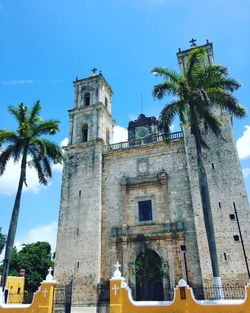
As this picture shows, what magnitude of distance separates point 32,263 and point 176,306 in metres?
30.1

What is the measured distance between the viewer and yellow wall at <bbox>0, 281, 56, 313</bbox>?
10883 mm

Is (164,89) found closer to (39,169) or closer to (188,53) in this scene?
(39,169)

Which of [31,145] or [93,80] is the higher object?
[93,80]

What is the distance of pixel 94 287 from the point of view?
19.1 m

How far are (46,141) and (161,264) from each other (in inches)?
429

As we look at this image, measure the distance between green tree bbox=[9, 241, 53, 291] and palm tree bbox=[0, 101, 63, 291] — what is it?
848 inches

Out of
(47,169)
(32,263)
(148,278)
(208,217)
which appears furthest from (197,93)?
(32,263)

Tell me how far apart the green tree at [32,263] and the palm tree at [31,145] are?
2153 centimetres

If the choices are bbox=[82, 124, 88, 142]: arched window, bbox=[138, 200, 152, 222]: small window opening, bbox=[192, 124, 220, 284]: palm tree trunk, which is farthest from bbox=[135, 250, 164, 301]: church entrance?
bbox=[82, 124, 88, 142]: arched window

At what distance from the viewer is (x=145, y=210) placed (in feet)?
69.7

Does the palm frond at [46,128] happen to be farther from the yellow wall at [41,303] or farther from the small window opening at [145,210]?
the yellow wall at [41,303]

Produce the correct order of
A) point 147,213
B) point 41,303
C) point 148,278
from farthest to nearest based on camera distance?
point 147,213 → point 148,278 → point 41,303

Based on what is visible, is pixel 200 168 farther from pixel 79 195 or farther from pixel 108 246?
pixel 79 195

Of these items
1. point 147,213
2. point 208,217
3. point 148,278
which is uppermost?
point 147,213
